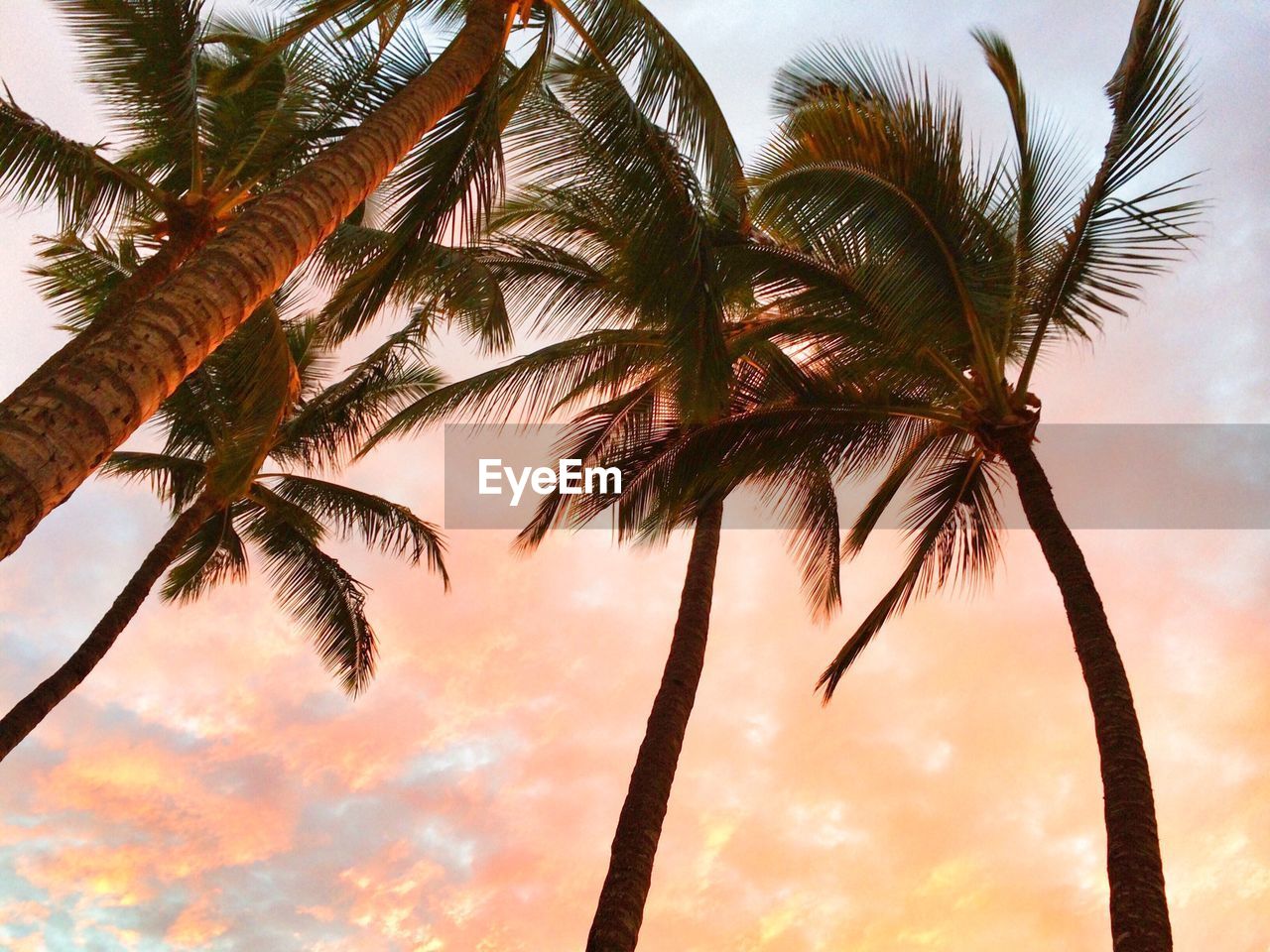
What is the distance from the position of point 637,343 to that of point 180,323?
23.4 ft

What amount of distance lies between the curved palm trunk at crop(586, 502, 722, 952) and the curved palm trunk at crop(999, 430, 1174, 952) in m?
3.26

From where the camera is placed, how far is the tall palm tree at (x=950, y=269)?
675 cm

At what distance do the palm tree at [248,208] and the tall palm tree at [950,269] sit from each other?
1.10 m

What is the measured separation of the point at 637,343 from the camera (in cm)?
1043

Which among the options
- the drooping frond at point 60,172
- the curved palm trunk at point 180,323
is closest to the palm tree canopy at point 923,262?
the curved palm trunk at point 180,323

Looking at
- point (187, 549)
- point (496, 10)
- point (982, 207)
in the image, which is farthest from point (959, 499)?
point (187, 549)

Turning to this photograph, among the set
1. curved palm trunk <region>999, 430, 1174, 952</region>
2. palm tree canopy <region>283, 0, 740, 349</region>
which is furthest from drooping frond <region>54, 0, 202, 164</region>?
curved palm trunk <region>999, 430, 1174, 952</region>

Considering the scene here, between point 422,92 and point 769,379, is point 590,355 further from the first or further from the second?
point 422,92

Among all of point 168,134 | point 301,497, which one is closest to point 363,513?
point 301,497

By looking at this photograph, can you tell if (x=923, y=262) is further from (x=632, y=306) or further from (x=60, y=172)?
(x=60, y=172)

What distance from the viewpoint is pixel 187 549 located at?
13828 millimetres

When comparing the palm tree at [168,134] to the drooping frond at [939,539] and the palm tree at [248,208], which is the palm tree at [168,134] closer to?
the palm tree at [248,208]

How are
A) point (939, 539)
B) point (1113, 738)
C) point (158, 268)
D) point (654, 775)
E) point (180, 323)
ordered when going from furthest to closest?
point (939, 539) → point (654, 775) → point (158, 268) → point (1113, 738) → point (180, 323)

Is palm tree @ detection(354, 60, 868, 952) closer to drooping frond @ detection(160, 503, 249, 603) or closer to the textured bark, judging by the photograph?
the textured bark
